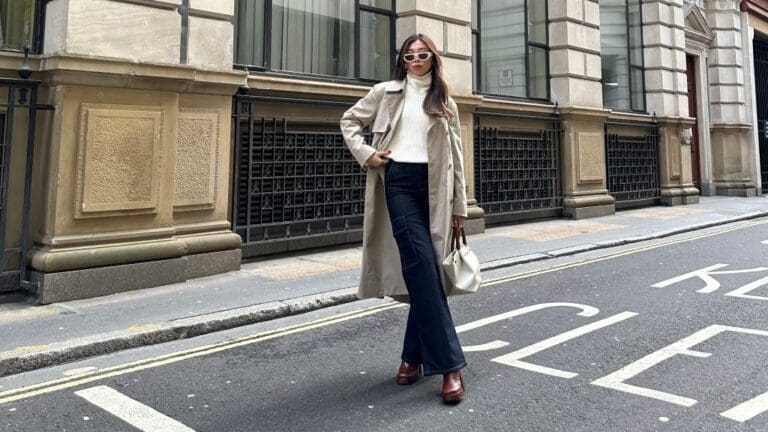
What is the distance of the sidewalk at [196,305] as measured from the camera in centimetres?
493

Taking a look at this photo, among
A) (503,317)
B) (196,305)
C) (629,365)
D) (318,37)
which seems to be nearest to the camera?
(629,365)

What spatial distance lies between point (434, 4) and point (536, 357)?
8325 mm

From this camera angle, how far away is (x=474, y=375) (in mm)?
4113

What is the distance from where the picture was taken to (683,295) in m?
6.46

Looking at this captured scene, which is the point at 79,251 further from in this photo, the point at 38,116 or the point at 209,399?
the point at 209,399

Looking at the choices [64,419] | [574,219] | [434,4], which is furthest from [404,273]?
[574,219]

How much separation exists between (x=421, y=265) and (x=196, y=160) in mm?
4970

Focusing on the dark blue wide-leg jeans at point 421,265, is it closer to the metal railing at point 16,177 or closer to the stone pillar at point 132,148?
the stone pillar at point 132,148

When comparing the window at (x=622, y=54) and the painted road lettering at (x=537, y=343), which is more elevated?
the window at (x=622, y=54)

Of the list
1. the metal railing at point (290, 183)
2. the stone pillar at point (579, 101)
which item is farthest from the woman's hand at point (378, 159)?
the stone pillar at point (579, 101)

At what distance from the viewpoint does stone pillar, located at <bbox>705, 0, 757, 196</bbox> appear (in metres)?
21.8

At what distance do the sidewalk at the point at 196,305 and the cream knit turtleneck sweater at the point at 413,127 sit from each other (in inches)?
115

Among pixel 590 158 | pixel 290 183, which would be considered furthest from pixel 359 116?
pixel 590 158

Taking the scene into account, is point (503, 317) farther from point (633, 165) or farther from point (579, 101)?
point (633, 165)
